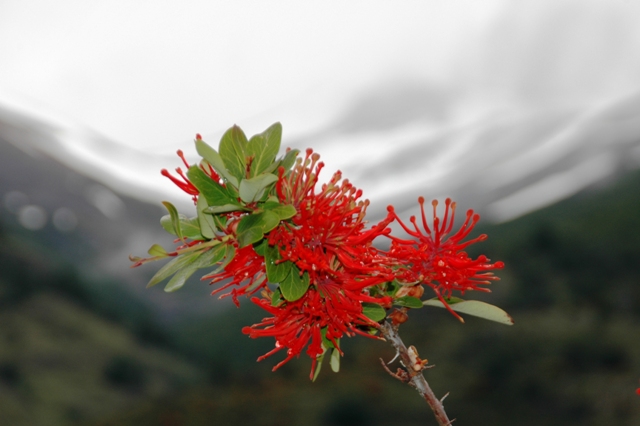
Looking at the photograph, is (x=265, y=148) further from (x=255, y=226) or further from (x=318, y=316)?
(x=318, y=316)

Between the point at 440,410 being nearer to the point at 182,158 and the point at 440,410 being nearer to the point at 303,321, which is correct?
Answer: the point at 303,321

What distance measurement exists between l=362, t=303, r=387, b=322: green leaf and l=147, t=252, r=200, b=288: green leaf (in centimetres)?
58

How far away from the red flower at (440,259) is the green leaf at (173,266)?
2.12ft

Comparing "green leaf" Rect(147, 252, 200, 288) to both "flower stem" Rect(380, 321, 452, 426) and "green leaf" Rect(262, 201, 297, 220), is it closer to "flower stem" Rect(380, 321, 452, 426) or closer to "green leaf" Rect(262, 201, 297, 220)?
"green leaf" Rect(262, 201, 297, 220)

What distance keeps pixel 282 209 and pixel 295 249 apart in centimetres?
13

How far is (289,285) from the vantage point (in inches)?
60.9

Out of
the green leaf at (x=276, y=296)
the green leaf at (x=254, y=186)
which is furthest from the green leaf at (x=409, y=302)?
the green leaf at (x=254, y=186)

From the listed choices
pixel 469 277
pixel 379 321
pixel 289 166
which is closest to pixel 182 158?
pixel 289 166

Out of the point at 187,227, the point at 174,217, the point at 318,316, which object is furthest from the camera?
the point at 318,316

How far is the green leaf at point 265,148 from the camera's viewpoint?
4.89 feet

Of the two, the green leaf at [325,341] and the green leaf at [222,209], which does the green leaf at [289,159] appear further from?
the green leaf at [325,341]

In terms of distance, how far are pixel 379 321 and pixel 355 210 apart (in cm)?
39

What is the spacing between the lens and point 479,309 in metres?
1.70

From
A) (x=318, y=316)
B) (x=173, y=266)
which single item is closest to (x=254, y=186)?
(x=173, y=266)
